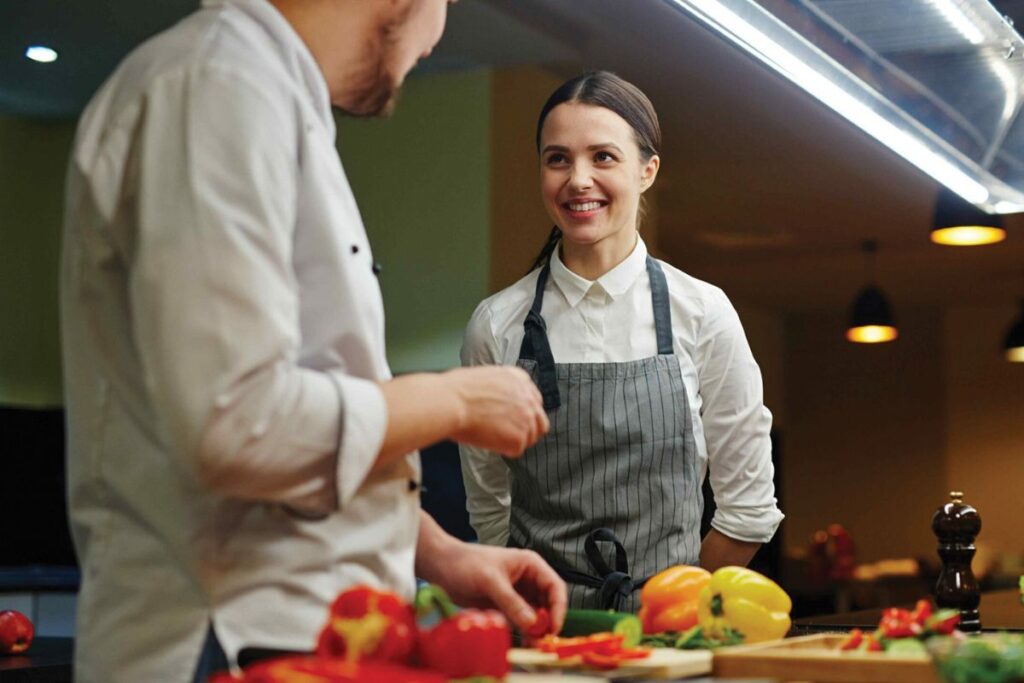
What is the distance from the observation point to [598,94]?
86.3 inches

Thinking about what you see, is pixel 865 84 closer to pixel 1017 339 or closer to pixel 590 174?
pixel 590 174

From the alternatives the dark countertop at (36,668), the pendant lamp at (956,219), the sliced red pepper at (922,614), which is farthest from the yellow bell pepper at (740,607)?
the pendant lamp at (956,219)

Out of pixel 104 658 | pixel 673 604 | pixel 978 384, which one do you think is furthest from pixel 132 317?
pixel 978 384

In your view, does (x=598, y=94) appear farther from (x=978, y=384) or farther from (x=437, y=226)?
(x=978, y=384)

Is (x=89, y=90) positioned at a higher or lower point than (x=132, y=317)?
higher

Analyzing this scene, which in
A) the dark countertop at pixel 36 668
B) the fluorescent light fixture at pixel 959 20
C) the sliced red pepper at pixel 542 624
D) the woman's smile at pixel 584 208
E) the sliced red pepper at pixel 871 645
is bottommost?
the dark countertop at pixel 36 668

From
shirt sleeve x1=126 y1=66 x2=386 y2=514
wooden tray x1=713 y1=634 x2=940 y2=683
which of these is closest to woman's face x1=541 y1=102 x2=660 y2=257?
wooden tray x1=713 y1=634 x2=940 y2=683

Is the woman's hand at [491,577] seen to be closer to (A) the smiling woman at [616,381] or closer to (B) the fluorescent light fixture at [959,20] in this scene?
(A) the smiling woman at [616,381]

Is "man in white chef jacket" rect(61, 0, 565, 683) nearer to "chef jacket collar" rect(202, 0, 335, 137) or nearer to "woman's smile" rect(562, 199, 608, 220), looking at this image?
"chef jacket collar" rect(202, 0, 335, 137)

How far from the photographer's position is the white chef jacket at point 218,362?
3.13 feet

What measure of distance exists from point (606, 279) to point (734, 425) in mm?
307

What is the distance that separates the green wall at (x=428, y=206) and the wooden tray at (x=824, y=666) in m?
3.80

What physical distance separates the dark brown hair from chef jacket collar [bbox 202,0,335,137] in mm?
1038

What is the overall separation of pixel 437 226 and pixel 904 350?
7.43 metres
